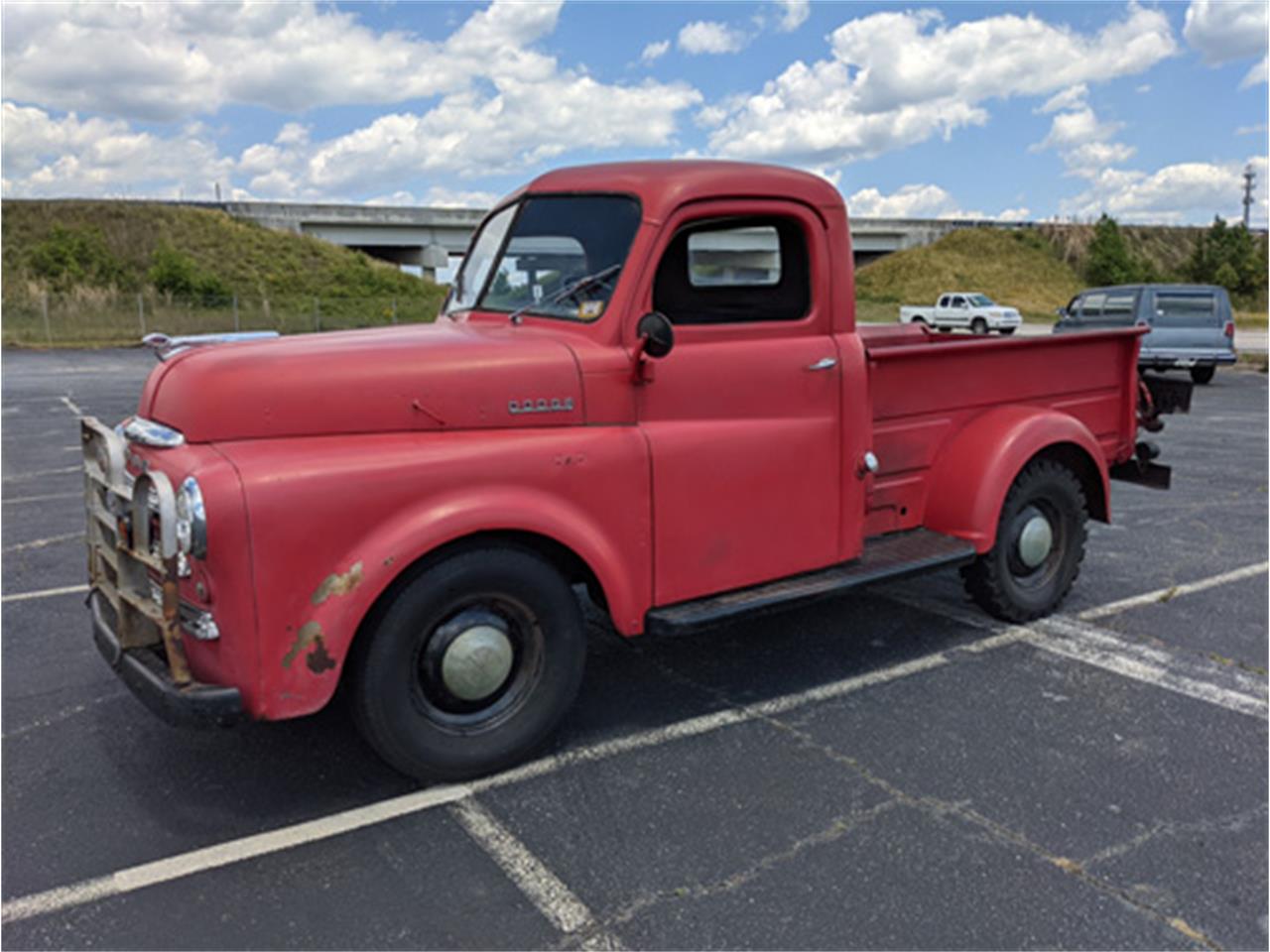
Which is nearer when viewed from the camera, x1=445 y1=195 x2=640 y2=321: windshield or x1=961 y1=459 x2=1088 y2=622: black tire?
x1=445 y1=195 x2=640 y2=321: windshield

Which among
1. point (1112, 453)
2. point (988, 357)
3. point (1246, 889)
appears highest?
point (988, 357)

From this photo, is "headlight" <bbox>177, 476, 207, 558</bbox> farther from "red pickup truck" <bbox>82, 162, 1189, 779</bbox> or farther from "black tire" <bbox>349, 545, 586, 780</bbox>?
"black tire" <bbox>349, 545, 586, 780</bbox>

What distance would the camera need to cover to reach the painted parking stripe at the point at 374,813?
9.49 feet

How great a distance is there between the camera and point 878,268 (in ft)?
208

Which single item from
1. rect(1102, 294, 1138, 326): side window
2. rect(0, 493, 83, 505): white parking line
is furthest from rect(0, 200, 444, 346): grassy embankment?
rect(0, 493, 83, 505): white parking line

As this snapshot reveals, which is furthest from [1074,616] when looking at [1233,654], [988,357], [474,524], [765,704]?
[474,524]

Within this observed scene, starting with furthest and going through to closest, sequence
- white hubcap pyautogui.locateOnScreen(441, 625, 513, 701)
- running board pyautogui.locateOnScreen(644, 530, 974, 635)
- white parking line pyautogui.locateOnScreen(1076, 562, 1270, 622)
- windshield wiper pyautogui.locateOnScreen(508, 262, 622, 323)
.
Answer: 1. white parking line pyautogui.locateOnScreen(1076, 562, 1270, 622)
2. windshield wiper pyautogui.locateOnScreen(508, 262, 622, 323)
3. running board pyautogui.locateOnScreen(644, 530, 974, 635)
4. white hubcap pyautogui.locateOnScreen(441, 625, 513, 701)

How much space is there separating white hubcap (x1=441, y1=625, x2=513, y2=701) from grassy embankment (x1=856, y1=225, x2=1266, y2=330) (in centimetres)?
5071

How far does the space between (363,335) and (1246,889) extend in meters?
3.42

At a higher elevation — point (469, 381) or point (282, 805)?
point (469, 381)

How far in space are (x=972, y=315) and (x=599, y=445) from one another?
35216 millimetres

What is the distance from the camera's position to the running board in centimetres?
376

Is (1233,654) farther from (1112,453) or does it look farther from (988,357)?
(988,357)

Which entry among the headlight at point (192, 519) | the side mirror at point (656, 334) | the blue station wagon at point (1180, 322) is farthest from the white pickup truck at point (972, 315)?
the headlight at point (192, 519)
